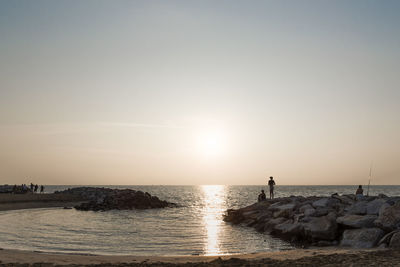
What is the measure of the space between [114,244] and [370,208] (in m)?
14.7

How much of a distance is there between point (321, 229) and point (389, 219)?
330cm

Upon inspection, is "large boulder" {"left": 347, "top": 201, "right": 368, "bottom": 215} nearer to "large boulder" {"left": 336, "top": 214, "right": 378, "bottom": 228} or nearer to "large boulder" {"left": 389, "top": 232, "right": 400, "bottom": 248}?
"large boulder" {"left": 336, "top": 214, "right": 378, "bottom": 228}

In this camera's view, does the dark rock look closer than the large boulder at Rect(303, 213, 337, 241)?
Yes

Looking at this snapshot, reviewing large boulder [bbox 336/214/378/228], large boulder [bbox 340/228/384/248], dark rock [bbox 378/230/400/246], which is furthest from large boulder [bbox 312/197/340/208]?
dark rock [bbox 378/230/400/246]

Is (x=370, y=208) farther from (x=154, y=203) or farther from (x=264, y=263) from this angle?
(x=154, y=203)

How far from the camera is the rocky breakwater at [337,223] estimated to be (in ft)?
55.6

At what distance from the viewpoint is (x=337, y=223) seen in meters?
19.6

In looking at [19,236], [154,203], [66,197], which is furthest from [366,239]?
[66,197]

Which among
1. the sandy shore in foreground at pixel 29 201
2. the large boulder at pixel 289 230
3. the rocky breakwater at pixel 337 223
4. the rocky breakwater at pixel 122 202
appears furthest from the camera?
the rocky breakwater at pixel 122 202

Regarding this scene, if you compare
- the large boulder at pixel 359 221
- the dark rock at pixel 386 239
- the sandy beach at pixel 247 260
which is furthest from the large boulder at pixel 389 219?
the sandy beach at pixel 247 260

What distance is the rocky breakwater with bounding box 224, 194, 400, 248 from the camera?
1695 cm

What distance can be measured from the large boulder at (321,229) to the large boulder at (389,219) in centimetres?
220

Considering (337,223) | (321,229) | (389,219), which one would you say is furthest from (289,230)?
(389,219)

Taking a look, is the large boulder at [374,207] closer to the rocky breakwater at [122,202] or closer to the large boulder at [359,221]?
the large boulder at [359,221]
